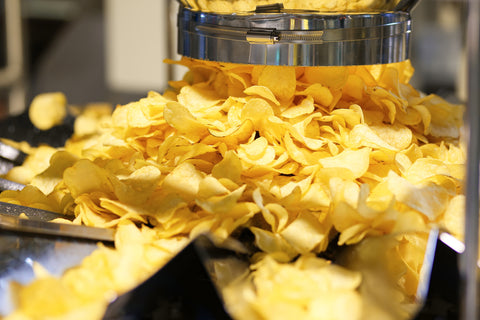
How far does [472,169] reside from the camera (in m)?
0.31

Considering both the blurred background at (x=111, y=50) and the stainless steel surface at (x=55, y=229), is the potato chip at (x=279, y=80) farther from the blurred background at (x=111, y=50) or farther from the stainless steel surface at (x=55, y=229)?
the blurred background at (x=111, y=50)

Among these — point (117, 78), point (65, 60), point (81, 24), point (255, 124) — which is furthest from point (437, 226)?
point (81, 24)

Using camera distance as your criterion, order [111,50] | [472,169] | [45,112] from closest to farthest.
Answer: [472,169] → [45,112] → [111,50]

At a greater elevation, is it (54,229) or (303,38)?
(303,38)

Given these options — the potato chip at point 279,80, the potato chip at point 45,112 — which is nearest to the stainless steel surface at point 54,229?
the potato chip at point 279,80

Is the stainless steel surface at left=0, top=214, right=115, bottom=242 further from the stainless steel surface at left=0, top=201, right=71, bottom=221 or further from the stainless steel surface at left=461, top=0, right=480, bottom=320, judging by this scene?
the stainless steel surface at left=461, top=0, right=480, bottom=320

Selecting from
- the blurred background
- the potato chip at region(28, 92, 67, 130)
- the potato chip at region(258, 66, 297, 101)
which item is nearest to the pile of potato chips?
the potato chip at region(258, 66, 297, 101)

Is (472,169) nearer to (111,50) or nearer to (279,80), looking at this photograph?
(279,80)

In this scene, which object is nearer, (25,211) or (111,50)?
(25,211)

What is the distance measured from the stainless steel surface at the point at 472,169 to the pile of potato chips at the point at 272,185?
0.16ft

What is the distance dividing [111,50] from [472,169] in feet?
Result: 4.13

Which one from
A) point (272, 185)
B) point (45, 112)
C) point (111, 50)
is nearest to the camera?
point (272, 185)

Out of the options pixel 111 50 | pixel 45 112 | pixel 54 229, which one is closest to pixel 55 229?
pixel 54 229

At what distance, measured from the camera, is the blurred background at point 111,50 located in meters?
1.37
